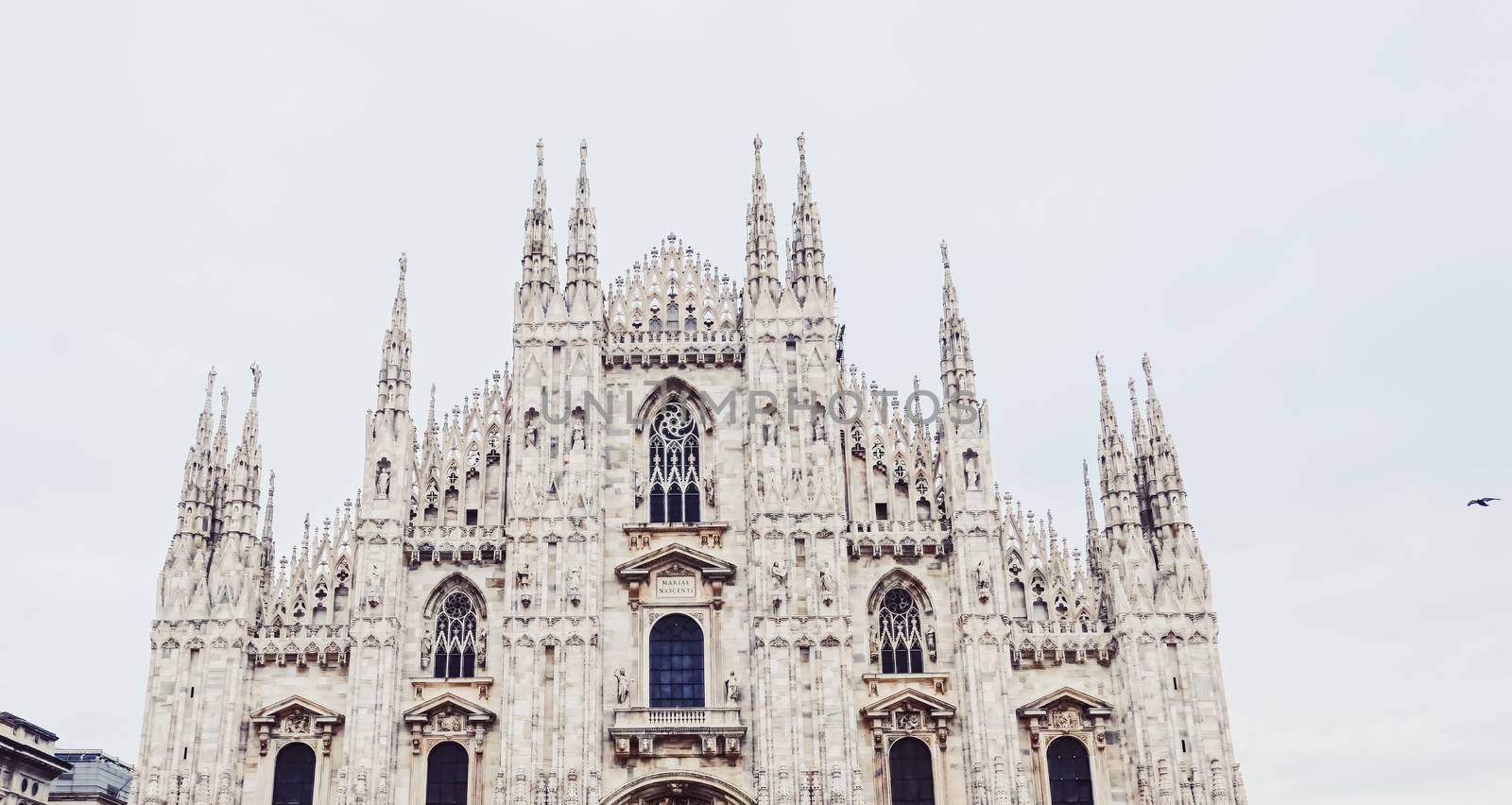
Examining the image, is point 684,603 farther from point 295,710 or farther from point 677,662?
point 295,710

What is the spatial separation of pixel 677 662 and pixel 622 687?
1.80m

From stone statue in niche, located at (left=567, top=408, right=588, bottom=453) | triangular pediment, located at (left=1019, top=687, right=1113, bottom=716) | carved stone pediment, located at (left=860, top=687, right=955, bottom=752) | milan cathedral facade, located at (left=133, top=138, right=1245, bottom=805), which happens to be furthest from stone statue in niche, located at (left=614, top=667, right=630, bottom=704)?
triangular pediment, located at (left=1019, top=687, right=1113, bottom=716)

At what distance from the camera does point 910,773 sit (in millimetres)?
36781

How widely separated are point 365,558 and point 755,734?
11.7 metres

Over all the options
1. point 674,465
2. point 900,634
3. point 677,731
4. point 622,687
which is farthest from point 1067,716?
point 674,465

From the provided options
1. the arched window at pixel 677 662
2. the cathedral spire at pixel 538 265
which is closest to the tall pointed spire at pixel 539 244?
the cathedral spire at pixel 538 265

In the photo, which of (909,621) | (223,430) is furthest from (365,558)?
(909,621)

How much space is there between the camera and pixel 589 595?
1481 inches

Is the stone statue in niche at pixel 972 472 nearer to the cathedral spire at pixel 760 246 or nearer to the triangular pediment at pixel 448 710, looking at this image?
the cathedral spire at pixel 760 246

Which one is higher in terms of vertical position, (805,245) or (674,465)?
(805,245)

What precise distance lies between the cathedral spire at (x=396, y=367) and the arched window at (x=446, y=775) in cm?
989

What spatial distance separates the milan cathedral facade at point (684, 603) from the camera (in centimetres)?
3600

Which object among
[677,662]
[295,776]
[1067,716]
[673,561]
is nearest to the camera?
[295,776]

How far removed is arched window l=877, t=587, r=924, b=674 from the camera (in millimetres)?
38031
